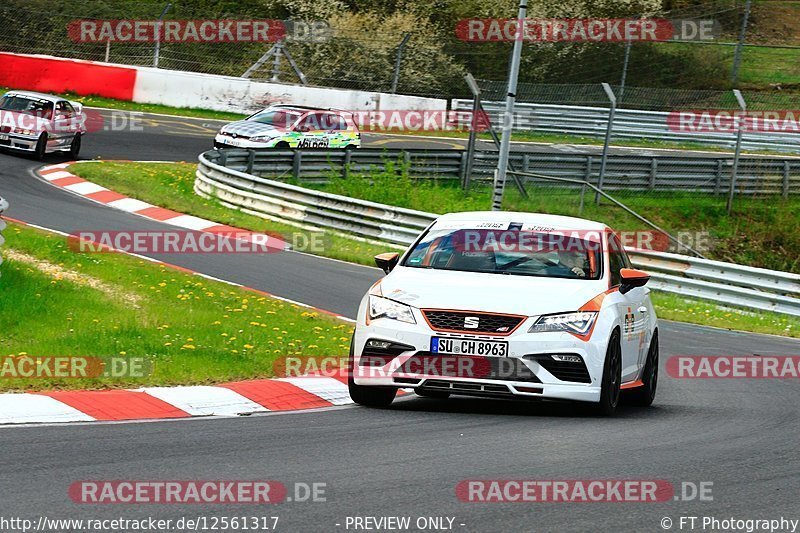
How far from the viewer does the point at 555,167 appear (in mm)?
29719

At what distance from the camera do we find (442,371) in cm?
917

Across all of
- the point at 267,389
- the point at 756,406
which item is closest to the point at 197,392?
the point at 267,389

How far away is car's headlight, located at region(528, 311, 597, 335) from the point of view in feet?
30.1

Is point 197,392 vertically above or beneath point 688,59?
beneath

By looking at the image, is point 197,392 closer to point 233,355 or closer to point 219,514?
point 233,355

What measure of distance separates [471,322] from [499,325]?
0.66ft

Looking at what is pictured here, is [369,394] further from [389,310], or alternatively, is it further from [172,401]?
[172,401]

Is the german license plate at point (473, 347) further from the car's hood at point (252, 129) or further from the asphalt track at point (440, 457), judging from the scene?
the car's hood at point (252, 129)

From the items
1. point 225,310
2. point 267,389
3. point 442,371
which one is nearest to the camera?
point 442,371

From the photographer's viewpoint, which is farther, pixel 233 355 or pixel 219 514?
pixel 233 355

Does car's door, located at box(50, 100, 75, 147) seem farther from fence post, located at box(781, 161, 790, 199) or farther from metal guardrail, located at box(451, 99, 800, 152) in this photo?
fence post, located at box(781, 161, 790, 199)

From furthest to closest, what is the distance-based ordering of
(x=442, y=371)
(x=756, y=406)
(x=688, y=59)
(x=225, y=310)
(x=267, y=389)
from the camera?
(x=688, y=59) → (x=225, y=310) → (x=756, y=406) → (x=267, y=389) → (x=442, y=371)

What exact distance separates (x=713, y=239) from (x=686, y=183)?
6.64 feet

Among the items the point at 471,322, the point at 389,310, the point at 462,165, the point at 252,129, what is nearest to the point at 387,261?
the point at 389,310
